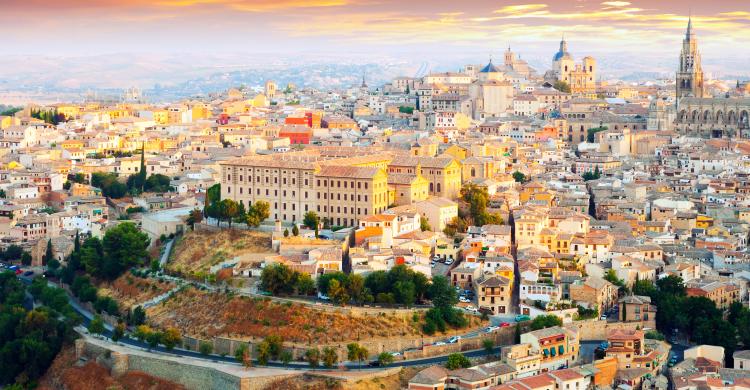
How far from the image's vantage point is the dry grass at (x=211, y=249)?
1326 inches

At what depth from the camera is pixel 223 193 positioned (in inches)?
1468

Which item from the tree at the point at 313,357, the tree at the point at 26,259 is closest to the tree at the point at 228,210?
the tree at the point at 26,259

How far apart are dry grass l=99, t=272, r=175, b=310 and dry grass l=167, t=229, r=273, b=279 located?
70 centimetres

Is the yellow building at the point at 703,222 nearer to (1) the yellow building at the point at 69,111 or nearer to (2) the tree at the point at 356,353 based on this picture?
(2) the tree at the point at 356,353

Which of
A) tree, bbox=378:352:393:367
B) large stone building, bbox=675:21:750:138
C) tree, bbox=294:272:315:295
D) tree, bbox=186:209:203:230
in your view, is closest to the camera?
tree, bbox=378:352:393:367

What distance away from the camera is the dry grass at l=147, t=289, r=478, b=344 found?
94.2ft

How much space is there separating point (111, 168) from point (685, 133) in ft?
88.4

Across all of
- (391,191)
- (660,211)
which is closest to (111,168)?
(391,191)

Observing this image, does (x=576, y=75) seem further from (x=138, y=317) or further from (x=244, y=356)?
(x=244, y=356)

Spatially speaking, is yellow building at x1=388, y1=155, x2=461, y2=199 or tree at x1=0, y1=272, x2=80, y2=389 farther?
yellow building at x1=388, y1=155, x2=461, y2=199

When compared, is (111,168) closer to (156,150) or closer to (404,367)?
(156,150)

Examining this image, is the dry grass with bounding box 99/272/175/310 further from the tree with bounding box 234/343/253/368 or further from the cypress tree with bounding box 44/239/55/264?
the tree with bounding box 234/343/253/368

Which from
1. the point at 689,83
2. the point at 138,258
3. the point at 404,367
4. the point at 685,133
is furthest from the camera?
the point at 689,83

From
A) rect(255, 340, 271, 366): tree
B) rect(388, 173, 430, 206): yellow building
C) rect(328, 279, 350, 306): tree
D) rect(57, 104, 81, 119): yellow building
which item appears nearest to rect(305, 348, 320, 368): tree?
rect(255, 340, 271, 366): tree
